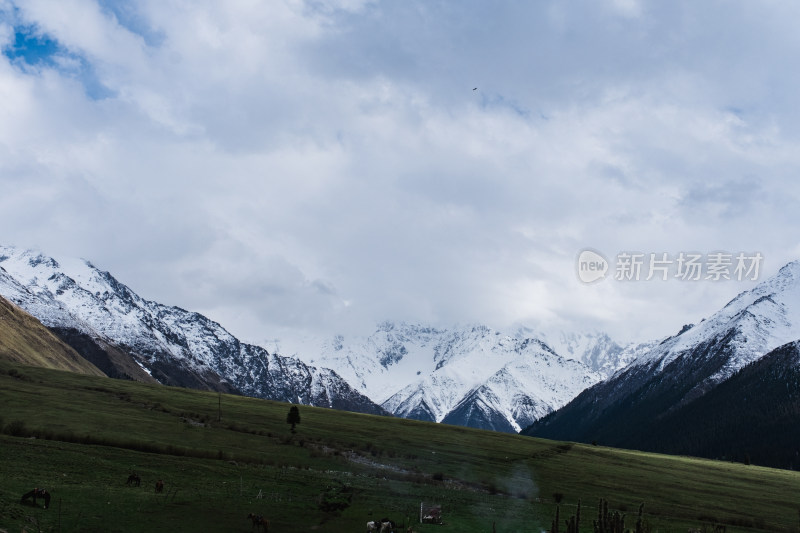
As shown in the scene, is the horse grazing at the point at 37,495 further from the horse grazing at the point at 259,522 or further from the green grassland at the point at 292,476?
the horse grazing at the point at 259,522

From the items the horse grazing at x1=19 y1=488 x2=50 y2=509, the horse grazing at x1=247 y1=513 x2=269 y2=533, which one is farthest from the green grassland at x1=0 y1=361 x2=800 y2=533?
the horse grazing at x1=247 y1=513 x2=269 y2=533

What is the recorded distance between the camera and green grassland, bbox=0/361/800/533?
168 ft

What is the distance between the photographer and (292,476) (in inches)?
2847

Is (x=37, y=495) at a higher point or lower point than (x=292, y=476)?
lower

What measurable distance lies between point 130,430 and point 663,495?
6952 cm

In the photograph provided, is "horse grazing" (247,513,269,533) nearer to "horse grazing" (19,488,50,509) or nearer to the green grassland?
the green grassland

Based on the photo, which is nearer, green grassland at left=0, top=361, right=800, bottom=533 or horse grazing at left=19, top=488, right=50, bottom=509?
horse grazing at left=19, top=488, right=50, bottom=509

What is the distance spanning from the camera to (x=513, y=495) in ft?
263

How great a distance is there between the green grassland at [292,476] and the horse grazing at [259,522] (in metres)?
1.14

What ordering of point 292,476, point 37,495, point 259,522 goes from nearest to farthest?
point 37,495
point 259,522
point 292,476

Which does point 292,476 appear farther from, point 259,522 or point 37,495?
point 37,495

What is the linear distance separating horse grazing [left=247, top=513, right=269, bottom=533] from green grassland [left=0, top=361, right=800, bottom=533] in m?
1.14

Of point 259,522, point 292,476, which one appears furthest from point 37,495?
point 292,476

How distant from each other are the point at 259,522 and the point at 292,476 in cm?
2415
